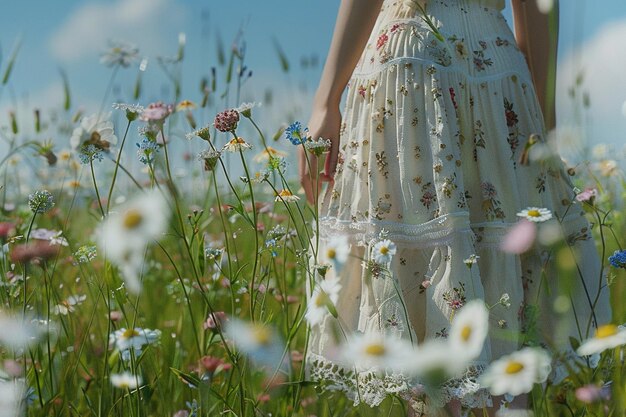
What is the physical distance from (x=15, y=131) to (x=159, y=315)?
0.65 m

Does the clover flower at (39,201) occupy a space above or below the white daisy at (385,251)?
above

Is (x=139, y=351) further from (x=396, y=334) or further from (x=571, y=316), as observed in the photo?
(x=571, y=316)

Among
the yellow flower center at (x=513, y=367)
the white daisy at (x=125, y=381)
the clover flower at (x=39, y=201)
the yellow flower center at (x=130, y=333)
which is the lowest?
the white daisy at (x=125, y=381)

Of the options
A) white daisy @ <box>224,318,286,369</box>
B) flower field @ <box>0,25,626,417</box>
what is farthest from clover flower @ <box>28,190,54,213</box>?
white daisy @ <box>224,318,286,369</box>

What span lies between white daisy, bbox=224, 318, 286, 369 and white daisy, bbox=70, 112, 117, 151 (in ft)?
0.92

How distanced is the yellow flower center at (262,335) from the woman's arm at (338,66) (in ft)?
1.33

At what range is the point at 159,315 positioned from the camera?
174 cm

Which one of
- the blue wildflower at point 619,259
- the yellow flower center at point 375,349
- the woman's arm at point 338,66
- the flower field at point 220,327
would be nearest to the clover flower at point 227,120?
the flower field at point 220,327

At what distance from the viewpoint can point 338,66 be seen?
1.24m

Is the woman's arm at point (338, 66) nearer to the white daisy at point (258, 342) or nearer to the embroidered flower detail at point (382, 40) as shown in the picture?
the embroidered flower detail at point (382, 40)

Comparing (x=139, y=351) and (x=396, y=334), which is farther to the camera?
(x=396, y=334)

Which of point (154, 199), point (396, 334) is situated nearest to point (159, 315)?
point (396, 334)

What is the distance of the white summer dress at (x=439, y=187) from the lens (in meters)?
1.12

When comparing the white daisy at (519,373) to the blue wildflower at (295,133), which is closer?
the white daisy at (519,373)
